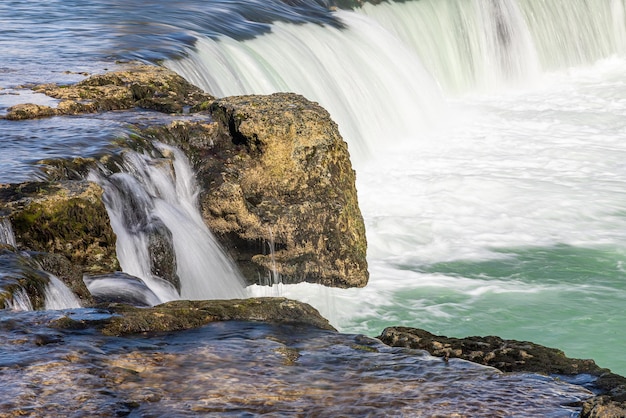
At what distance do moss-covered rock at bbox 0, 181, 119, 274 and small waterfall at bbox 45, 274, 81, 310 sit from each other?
770mm

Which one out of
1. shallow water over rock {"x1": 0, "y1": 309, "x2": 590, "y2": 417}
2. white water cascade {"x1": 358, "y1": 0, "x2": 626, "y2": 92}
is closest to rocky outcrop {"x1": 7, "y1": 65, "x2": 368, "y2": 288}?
shallow water over rock {"x1": 0, "y1": 309, "x2": 590, "y2": 417}

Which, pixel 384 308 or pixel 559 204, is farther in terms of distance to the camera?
pixel 559 204

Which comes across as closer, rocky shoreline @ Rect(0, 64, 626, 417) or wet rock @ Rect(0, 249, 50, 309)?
wet rock @ Rect(0, 249, 50, 309)

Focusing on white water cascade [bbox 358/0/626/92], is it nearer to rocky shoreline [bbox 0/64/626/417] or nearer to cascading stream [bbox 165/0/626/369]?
cascading stream [bbox 165/0/626/369]

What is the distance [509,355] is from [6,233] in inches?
138

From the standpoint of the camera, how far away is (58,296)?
5914 millimetres

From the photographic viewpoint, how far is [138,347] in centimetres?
483

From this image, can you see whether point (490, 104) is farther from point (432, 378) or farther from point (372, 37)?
point (432, 378)

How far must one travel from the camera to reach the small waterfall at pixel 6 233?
6.61 meters

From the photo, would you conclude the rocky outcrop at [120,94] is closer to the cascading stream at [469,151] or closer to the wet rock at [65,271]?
the cascading stream at [469,151]

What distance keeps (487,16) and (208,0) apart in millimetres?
7777

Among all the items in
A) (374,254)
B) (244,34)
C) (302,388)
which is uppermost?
(244,34)

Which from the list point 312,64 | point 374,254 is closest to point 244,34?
point 312,64

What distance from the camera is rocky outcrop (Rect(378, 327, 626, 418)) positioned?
468cm
